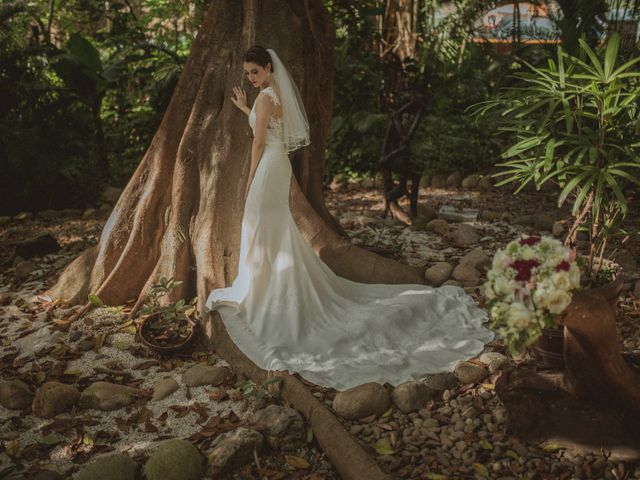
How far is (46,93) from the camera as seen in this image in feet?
29.8

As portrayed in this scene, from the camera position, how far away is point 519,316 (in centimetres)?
248

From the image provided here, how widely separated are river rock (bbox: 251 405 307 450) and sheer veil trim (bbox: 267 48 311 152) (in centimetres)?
215

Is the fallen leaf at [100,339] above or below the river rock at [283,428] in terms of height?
above

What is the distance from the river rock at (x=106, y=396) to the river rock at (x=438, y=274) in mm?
2822

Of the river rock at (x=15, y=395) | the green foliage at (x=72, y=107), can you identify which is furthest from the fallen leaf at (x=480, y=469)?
the green foliage at (x=72, y=107)

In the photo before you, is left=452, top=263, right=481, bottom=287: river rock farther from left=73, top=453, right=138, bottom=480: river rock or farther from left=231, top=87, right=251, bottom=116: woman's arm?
left=73, top=453, right=138, bottom=480: river rock

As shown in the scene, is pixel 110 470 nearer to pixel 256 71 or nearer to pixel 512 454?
pixel 512 454

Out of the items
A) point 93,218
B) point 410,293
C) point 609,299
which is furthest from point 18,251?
point 609,299

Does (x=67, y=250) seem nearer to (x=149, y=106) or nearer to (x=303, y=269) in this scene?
(x=303, y=269)

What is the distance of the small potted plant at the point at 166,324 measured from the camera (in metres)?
4.20

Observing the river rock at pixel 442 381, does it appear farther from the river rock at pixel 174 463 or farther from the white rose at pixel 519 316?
the river rock at pixel 174 463

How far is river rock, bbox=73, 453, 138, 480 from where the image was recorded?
273 centimetres

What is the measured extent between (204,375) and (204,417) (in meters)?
0.45

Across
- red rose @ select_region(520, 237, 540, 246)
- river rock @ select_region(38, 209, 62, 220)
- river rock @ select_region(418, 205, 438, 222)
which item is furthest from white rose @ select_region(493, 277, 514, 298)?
river rock @ select_region(38, 209, 62, 220)
